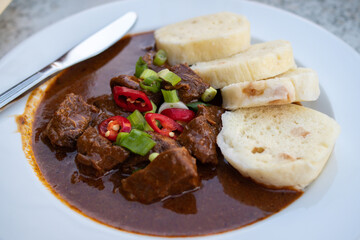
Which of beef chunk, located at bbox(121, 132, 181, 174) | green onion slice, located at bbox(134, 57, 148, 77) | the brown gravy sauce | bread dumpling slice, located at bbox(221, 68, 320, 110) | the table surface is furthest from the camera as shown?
the table surface

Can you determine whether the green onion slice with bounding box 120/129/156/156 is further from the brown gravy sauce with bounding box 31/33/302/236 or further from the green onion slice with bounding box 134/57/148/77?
the green onion slice with bounding box 134/57/148/77

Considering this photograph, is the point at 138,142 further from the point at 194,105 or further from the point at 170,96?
the point at 194,105

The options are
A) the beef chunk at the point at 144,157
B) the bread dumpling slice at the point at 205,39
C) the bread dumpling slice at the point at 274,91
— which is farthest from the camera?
the bread dumpling slice at the point at 205,39

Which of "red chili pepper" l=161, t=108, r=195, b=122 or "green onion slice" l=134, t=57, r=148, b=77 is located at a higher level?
"green onion slice" l=134, t=57, r=148, b=77

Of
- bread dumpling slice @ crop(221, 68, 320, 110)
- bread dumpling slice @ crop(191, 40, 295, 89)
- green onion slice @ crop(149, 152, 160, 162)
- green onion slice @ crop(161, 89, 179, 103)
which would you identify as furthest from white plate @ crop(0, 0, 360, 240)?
green onion slice @ crop(161, 89, 179, 103)

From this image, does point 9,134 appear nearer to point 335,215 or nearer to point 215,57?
point 215,57

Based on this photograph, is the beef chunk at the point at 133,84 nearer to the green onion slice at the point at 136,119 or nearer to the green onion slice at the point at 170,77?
the green onion slice at the point at 170,77

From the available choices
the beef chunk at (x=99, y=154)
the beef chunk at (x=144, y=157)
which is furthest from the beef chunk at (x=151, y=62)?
the beef chunk at (x=99, y=154)
